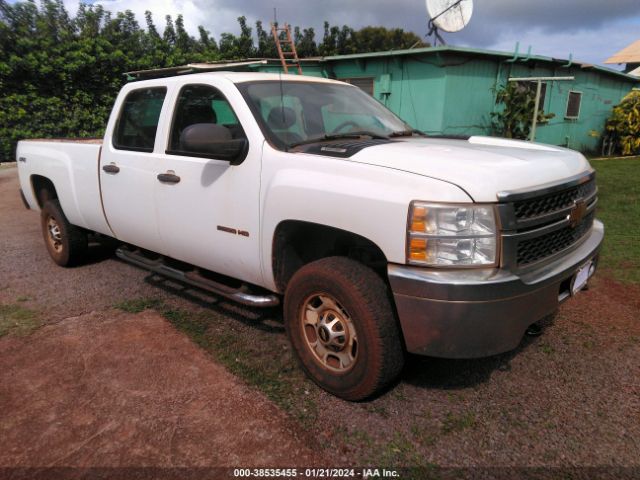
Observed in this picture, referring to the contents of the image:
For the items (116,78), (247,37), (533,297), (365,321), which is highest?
(247,37)

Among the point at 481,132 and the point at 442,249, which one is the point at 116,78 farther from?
the point at 442,249

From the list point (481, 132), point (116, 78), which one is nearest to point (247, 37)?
point (116, 78)

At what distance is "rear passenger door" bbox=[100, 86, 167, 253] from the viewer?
3.84m

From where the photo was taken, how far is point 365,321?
8.18 ft

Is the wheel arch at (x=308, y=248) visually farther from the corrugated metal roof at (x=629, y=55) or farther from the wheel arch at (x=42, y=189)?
the corrugated metal roof at (x=629, y=55)

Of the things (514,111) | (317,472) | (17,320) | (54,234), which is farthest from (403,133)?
(514,111)

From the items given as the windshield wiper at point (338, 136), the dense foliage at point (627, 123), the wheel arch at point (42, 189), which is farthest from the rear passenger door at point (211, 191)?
the dense foliage at point (627, 123)

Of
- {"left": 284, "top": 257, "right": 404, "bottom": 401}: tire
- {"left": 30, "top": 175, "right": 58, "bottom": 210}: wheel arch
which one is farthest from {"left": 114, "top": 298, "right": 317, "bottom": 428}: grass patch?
{"left": 30, "top": 175, "right": 58, "bottom": 210}: wheel arch

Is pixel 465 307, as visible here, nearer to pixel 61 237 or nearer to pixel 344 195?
pixel 344 195

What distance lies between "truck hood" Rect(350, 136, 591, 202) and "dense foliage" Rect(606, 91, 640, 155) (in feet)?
52.8

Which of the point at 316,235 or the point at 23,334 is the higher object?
the point at 316,235

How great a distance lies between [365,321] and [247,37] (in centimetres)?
2069

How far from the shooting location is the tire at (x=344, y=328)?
250 cm

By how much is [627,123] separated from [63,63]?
59.2 feet
